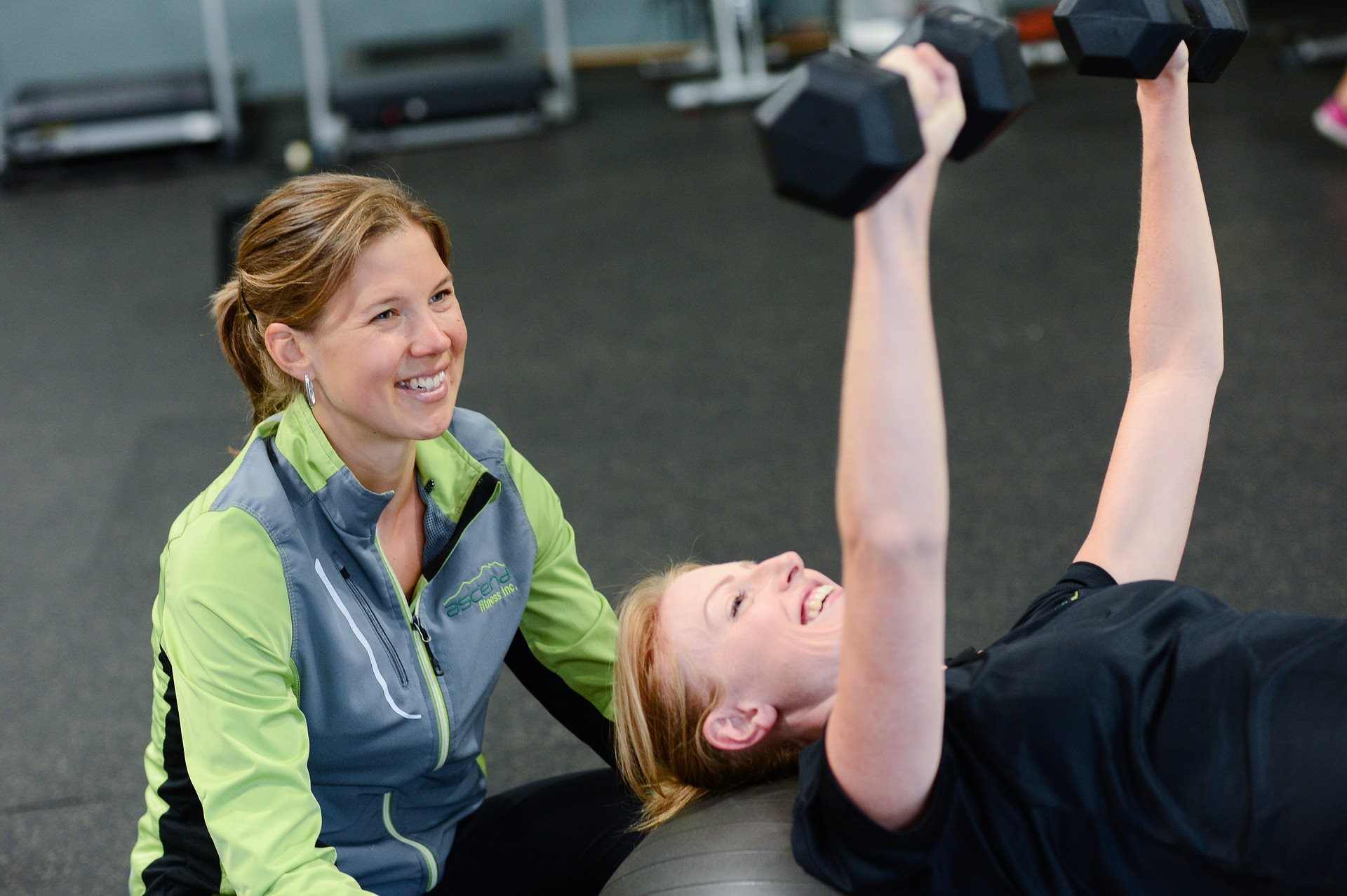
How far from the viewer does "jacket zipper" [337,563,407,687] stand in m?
1.45

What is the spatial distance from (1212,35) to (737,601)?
0.73 m

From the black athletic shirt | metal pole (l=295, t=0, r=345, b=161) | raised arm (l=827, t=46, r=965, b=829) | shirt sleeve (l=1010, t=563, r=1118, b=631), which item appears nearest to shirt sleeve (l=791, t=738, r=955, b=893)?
the black athletic shirt

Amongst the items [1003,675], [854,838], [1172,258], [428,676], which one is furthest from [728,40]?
[854,838]

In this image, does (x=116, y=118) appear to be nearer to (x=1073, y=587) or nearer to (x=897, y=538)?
(x=1073, y=587)

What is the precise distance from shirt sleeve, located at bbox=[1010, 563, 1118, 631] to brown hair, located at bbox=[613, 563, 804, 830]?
28cm

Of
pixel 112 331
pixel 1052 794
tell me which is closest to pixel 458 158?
Result: pixel 112 331

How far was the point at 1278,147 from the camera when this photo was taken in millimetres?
4734

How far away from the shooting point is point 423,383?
57.5 inches

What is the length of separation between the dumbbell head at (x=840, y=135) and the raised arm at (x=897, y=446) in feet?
0.10

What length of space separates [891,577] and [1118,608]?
1.50 ft

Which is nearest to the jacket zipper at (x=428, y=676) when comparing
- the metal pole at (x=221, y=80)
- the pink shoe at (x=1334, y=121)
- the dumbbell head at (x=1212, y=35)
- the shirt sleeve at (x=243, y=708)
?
the shirt sleeve at (x=243, y=708)

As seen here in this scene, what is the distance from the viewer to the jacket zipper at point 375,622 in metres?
1.45

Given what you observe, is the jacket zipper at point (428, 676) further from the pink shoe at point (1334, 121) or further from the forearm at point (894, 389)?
the pink shoe at point (1334, 121)

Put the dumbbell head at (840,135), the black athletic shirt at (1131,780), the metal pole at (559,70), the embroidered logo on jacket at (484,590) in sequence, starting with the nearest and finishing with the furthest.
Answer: the dumbbell head at (840,135), the black athletic shirt at (1131,780), the embroidered logo on jacket at (484,590), the metal pole at (559,70)
